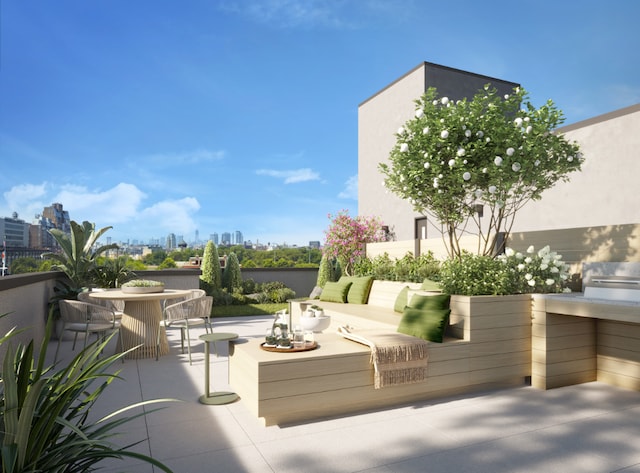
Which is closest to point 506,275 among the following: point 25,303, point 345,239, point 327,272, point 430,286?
point 430,286

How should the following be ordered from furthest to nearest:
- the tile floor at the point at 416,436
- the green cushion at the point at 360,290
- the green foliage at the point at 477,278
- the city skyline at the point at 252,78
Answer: the city skyline at the point at 252,78 → the green cushion at the point at 360,290 → the green foliage at the point at 477,278 → the tile floor at the point at 416,436

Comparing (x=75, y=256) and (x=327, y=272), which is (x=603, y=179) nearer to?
(x=327, y=272)

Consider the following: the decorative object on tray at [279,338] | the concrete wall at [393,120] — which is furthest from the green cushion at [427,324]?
the concrete wall at [393,120]

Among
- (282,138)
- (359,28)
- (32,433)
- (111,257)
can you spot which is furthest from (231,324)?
(282,138)

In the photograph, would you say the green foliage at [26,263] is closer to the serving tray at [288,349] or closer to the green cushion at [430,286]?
the serving tray at [288,349]

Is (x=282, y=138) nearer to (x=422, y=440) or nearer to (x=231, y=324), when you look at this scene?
(x=231, y=324)

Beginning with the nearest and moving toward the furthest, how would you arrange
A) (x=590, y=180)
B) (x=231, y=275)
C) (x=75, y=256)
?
1. (x=75, y=256)
2. (x=590, y=180)
3. (x=231, y=275)

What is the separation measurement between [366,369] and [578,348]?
2339 mm

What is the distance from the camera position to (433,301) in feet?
13.8

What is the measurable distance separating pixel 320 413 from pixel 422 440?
82cm

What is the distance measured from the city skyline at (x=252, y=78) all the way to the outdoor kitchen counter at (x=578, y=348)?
2.33 m

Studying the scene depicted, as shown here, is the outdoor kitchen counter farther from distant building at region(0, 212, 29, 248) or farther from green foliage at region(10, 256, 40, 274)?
distant building at region(0, 212, 29, 248)

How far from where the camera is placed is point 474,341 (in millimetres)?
4086

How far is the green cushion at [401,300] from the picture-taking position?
5.80m
